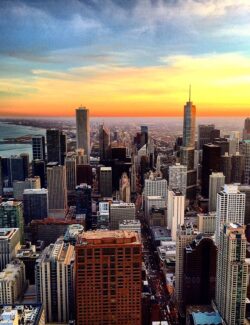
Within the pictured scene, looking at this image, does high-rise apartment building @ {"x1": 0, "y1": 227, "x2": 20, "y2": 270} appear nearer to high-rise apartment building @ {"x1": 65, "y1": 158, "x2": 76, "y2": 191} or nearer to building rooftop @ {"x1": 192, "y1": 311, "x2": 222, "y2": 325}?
building rooftop @ {"x1": 192, "y1": 311, "x2": 222, "y2": 325}

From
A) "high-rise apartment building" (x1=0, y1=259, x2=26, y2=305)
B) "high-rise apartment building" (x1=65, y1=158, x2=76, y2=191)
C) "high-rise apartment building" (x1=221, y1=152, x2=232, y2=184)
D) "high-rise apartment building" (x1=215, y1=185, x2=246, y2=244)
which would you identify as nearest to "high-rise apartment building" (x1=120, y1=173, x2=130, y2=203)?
"high-rise apartment building" (x1=65, y1=158, x2=76, y2=191)

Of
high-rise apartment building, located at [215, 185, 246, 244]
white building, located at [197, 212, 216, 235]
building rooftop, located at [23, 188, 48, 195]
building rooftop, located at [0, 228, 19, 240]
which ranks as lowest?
white building, located at [197, 212, 216, 235]

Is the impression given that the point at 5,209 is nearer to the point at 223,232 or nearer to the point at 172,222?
the point at 172,222

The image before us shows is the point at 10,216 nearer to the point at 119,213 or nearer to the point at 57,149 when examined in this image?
the point at 119,213

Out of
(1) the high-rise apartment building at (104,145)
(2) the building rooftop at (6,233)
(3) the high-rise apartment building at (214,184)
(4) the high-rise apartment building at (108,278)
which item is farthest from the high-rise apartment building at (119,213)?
(4) the high-rise apartment building at (108,278)

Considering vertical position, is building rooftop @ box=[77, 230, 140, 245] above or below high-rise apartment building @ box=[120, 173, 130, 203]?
above

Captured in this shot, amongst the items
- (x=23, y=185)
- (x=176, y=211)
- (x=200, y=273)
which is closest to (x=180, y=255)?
(x=200, y=273)
